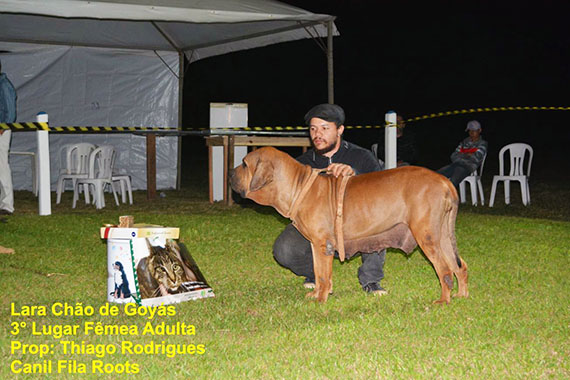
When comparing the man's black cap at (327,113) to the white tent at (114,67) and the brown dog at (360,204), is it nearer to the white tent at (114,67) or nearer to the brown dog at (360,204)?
the brown dog at (360,204)

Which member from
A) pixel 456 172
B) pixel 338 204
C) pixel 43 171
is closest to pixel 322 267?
pixel 338 204

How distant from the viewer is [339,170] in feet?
15.9

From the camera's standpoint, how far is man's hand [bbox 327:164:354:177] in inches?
191

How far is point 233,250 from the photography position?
7.45m

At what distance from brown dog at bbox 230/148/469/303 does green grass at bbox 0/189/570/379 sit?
1.48 feet

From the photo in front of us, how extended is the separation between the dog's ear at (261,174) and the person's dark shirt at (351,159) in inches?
33.1

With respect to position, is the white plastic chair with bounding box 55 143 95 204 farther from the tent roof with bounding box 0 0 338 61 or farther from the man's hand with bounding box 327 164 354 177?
the man's hand with bounding box 327 164 354 177

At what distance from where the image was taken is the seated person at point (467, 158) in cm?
1167

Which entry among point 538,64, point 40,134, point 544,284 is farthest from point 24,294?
point 538,64

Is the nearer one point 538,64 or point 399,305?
point 399,305

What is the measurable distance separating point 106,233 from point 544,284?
356 centimetres

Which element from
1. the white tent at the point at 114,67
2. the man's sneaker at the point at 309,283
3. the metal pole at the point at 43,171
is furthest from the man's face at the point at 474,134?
the man's sneaker at the point at 309,283

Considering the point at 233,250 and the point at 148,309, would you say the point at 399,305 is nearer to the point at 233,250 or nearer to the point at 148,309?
the point at 148,309

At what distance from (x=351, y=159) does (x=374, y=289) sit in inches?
40.9
